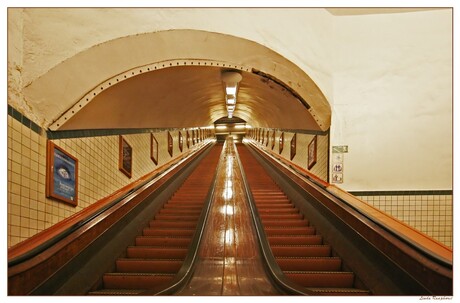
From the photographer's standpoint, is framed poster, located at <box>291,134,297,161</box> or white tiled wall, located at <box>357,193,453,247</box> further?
framed poster, located at <box>291,134,297,161</box>

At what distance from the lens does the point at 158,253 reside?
11.3ft

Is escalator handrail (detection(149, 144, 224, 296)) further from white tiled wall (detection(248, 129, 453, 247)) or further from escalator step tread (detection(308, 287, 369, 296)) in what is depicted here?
white tiled wall (detection(248, 129, 453, 247))

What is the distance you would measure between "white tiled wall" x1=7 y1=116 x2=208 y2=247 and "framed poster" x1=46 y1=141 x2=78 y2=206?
0.20ft

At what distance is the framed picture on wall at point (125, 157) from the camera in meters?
5.69

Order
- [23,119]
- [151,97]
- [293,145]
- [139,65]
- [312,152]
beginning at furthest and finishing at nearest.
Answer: [293,145] → [312,152] → [151,97] → [139,65] → [23,119]

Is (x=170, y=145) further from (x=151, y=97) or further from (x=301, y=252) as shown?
(x=301, y=252)

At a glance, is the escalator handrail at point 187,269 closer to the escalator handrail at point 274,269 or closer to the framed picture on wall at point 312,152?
the escalator handrail at point 274,269

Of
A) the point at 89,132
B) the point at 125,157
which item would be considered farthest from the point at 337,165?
the point at 125,157

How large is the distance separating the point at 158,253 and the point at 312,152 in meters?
3.79

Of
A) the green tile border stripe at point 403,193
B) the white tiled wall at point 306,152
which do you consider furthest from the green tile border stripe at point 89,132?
the green tile border stripe at point 403,193

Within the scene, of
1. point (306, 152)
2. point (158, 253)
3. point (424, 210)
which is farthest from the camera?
point (306, 152)

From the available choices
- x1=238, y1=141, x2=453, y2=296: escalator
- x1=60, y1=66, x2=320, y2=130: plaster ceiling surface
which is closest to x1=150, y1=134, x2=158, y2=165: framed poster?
x1=60, y1=66, x2=320, y2=130: plaster ceiling surface

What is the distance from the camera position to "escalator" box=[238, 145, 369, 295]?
9.37 feet

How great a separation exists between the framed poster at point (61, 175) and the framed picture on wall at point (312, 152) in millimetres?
4001
